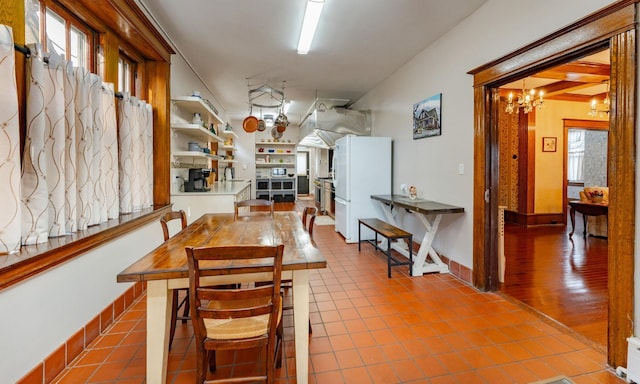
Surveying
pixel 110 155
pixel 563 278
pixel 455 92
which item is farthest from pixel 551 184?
pixel 110 155

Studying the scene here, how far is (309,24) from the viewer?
302 centimetres

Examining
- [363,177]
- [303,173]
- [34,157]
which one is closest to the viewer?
[34,157]

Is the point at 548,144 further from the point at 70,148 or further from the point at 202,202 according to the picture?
the point at 70,148

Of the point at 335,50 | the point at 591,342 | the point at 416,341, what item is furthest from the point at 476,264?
the point at 335,50

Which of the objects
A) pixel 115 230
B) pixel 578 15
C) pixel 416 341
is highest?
pixel 578 15

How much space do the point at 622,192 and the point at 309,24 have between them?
2.81 metres

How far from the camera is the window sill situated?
1445mm

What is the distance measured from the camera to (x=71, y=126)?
1975mm

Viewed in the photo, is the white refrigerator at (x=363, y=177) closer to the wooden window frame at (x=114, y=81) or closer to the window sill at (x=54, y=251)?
the wooden window frame at (x=114, y=81)

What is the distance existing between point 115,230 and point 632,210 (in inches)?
135

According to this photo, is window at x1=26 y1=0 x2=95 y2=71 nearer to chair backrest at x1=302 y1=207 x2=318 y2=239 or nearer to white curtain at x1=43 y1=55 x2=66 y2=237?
white curtain at x1=43 y1=55 x2=66 y2=237

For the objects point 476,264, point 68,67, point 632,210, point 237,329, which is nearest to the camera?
point 237,329

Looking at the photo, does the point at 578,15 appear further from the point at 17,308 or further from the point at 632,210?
the point at 17,308

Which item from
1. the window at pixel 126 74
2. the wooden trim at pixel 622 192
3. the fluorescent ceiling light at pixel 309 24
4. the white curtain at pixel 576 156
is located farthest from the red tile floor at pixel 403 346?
the white curtain at pixel 576 156
